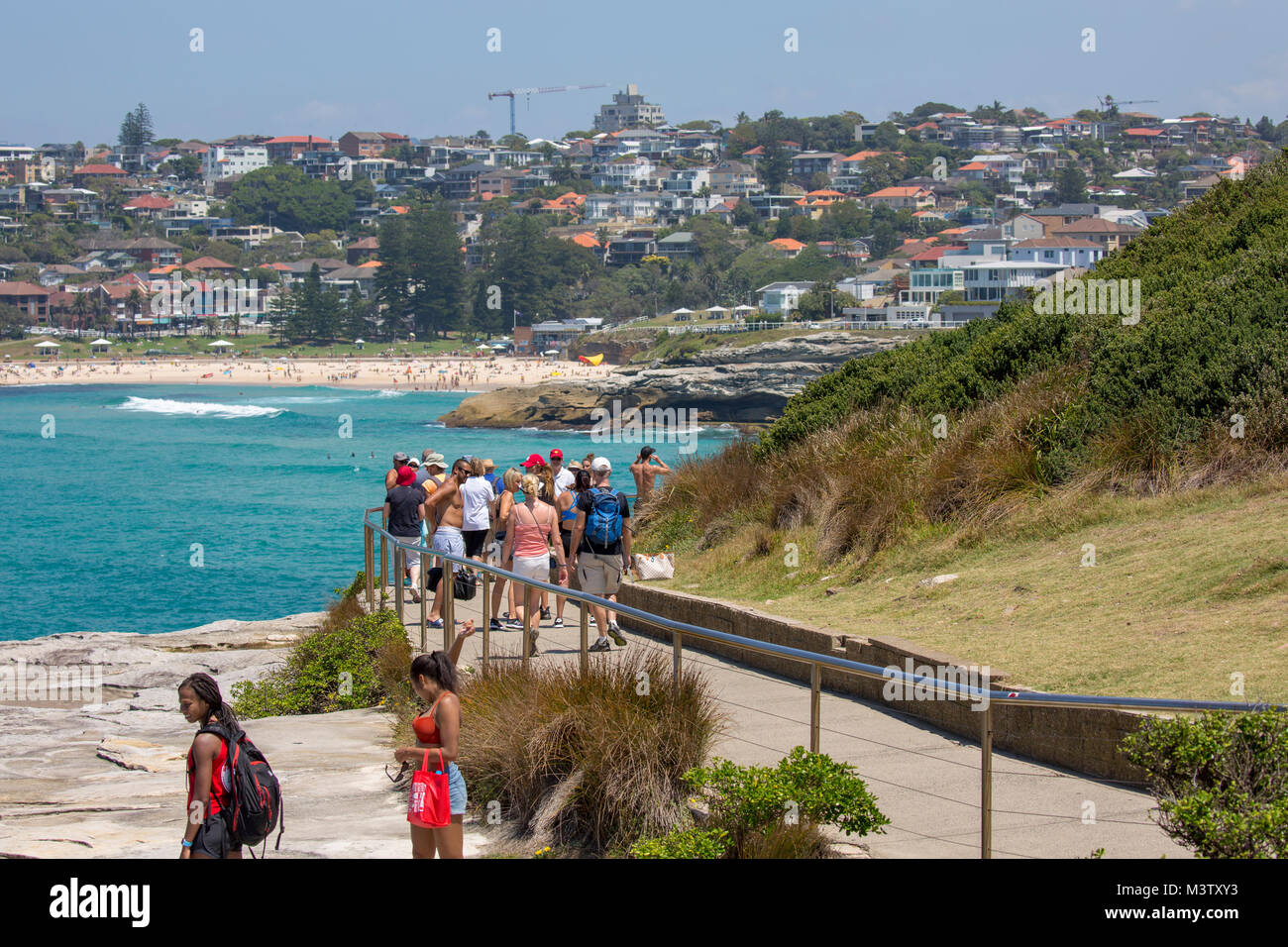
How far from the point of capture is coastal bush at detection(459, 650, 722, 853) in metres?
5.76

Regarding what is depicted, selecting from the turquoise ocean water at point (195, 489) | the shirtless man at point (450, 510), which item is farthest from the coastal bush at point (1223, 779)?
the turquoise ocean water at point (195, 489)

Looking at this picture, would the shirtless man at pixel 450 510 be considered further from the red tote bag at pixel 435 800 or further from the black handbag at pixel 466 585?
the red tote bag at pixel 435 800

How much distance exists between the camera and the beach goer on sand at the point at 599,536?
35.1 feet

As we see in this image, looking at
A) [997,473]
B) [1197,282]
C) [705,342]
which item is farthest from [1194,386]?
[705,342]

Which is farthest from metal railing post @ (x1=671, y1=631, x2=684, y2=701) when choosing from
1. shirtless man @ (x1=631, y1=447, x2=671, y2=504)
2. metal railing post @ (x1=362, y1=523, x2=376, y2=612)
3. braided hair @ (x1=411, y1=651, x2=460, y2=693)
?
shirtless man @ (x1=631, y1=447, x2=671, y2=504)

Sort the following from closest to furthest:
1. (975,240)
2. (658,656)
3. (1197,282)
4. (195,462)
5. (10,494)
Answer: (658,656)
(1197,282)
(10,494)
(195,462)
(975,240)

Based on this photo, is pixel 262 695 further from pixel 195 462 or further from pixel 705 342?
pixel 705 342

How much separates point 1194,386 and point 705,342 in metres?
92.5

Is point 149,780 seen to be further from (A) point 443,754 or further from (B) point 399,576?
(B) point 399,576

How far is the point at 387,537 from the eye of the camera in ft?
38.6

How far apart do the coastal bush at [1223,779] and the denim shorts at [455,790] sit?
2.62m

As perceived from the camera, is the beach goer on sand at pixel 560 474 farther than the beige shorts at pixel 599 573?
Yes

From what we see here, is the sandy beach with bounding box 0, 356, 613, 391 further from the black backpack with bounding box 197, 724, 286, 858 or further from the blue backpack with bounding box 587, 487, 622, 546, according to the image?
the black backpack with bounding box 197, 724, 286, 858

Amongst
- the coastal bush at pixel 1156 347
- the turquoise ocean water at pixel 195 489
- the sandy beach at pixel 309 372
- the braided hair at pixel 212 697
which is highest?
the coastal bush at pixel 1156 347
